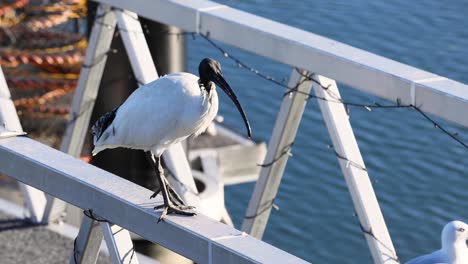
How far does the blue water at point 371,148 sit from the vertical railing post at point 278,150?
17.2ft

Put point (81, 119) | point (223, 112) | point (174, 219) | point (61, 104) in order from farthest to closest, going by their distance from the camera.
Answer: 1. point (223, 112)
2. point (61, 104)
3. point (81, 119)
4. point (174, 219)

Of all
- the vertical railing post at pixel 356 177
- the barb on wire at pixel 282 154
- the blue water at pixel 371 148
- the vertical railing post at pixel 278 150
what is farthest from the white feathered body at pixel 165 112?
the blue water at pixel 371 148

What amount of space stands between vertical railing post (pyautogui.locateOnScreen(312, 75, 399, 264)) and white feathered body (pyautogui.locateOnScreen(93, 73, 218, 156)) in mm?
1244

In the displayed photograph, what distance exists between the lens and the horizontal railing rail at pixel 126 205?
3771mm

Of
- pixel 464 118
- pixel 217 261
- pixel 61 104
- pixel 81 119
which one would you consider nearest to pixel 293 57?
pixel 464 118

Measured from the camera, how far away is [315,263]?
39.6ft

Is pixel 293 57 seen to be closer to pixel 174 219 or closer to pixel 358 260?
pixel 174 219

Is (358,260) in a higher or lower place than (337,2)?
lower

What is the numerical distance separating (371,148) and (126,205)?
9518 millimetres

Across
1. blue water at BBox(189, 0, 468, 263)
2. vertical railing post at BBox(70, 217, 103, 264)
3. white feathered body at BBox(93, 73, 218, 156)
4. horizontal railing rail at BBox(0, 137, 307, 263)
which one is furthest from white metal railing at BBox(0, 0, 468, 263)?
blue water at BBox(189, 0, 468, 263)

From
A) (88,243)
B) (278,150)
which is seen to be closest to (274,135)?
(278,150)

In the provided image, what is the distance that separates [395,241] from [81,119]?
201 inches

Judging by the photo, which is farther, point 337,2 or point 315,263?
point 337,2

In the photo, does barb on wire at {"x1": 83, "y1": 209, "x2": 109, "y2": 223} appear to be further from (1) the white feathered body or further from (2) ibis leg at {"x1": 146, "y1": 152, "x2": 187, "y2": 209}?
(1) the white feathered body
